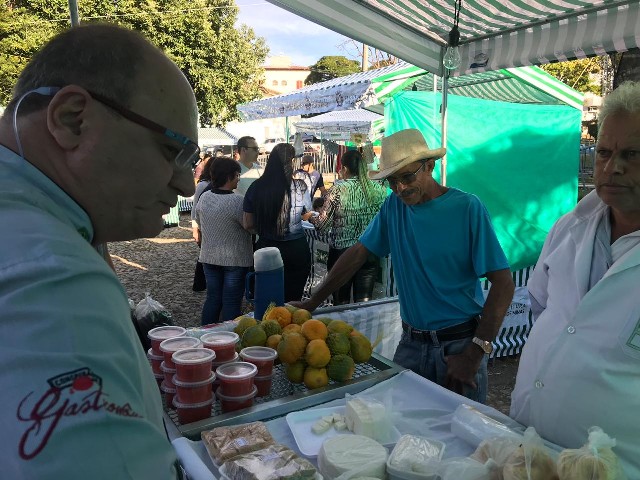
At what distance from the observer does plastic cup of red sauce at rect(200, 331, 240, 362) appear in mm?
1912

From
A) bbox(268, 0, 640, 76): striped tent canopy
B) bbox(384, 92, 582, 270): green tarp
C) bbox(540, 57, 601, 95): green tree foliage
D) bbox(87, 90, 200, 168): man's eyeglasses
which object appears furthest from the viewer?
bbox(540, 57, 601, 95): green tree foliage

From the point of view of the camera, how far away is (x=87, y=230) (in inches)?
31.7

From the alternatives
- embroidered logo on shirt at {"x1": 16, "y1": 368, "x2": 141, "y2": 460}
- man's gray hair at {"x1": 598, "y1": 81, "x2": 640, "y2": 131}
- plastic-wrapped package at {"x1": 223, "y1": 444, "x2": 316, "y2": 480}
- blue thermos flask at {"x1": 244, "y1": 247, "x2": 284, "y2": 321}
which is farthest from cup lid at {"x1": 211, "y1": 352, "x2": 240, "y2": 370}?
man's gray hair at {"x1": 598, "y1": 81, "x2": 640, "y2": 131}

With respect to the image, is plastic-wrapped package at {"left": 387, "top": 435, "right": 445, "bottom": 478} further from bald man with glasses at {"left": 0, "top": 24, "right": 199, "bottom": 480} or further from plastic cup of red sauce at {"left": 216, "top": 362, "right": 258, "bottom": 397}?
bald man with glasses at {"left": 0, "top": 24, "right": 199, "bottom": 480}

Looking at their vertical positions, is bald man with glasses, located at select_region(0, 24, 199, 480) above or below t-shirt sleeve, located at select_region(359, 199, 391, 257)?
above

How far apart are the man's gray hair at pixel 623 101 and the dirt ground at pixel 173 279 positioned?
3.10 m

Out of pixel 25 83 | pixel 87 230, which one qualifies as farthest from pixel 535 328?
pixel 25 83

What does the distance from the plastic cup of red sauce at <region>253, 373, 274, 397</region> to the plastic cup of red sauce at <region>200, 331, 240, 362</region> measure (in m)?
0.15

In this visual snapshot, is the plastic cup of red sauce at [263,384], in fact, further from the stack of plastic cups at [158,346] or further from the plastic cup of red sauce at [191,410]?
the stack of plastic cups at [158,346]

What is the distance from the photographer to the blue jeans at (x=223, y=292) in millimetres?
5074

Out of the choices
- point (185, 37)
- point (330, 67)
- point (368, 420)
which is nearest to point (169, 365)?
point (368, 420)

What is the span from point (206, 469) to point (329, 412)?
55 cm

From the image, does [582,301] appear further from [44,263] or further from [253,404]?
[44,263]

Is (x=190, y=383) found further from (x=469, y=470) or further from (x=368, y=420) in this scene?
(x=469, y=470)
